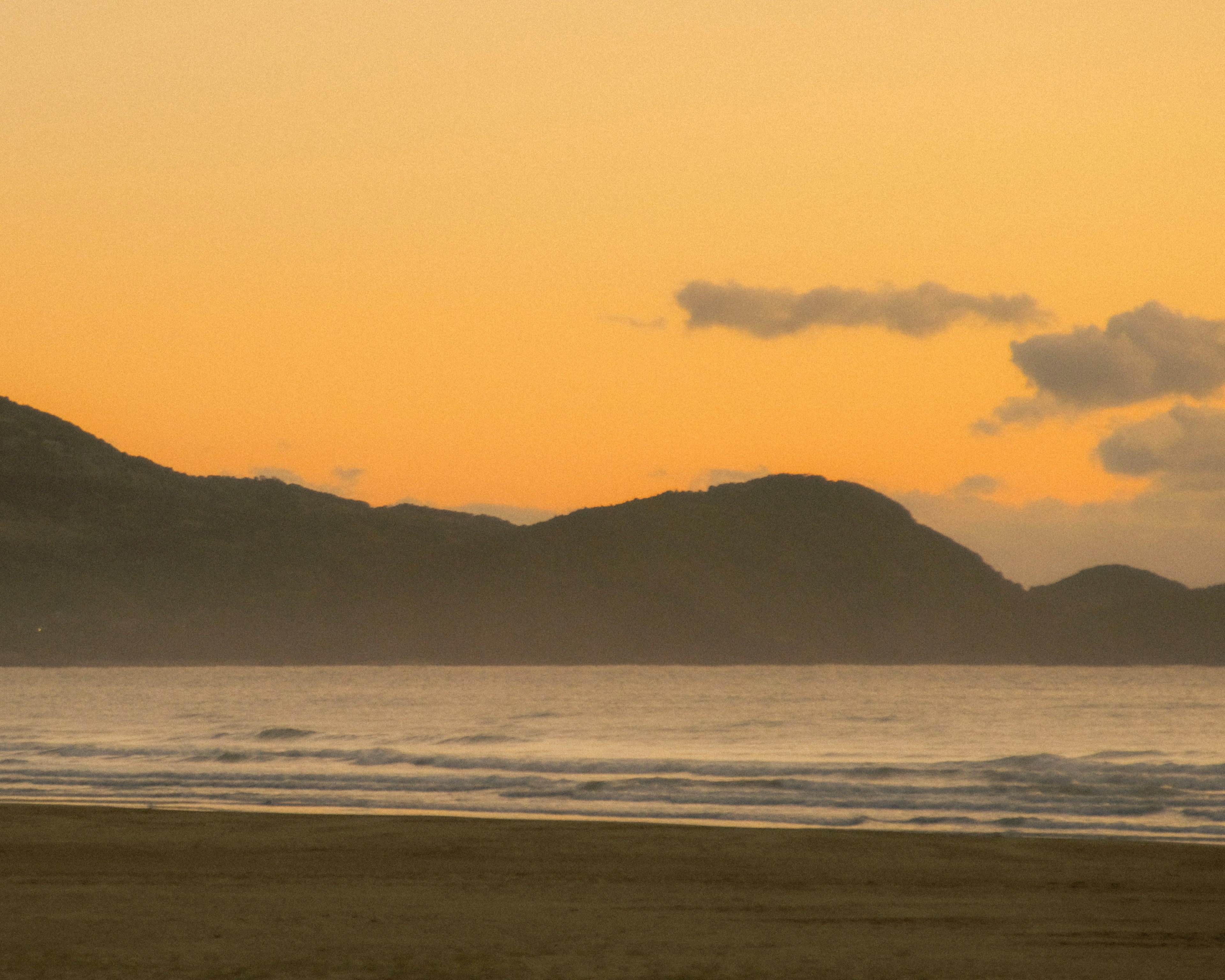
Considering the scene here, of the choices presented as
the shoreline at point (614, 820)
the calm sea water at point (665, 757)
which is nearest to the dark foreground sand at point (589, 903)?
the shoreline at point (614, 820)

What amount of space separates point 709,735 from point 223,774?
2182 centimetres

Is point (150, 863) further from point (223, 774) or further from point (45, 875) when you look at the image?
point (223, 774)

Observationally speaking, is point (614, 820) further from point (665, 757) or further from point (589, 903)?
point (665, 757)

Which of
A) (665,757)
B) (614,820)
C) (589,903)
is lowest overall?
(665,757)

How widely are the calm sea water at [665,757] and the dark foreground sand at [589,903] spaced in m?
4.01

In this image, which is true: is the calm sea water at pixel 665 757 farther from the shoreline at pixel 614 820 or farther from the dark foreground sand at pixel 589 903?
the dark foreground sand at pixel 589 903

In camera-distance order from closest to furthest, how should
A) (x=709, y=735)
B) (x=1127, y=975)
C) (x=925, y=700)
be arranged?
(x=1127, y=975), (x=709, y=735), (x=925, y=700)

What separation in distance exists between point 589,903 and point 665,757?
22.3m

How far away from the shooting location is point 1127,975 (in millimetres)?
9805

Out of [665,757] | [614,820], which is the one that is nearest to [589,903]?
[614,820]

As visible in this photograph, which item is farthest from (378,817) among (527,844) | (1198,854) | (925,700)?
(925,700)

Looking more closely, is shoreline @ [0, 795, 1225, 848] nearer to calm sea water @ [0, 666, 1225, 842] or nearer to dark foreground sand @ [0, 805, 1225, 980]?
calm sea water @ [0, 666, 1225, 842]

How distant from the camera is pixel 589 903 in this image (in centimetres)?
1237

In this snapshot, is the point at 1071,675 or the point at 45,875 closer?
Result: the point at 45,875
